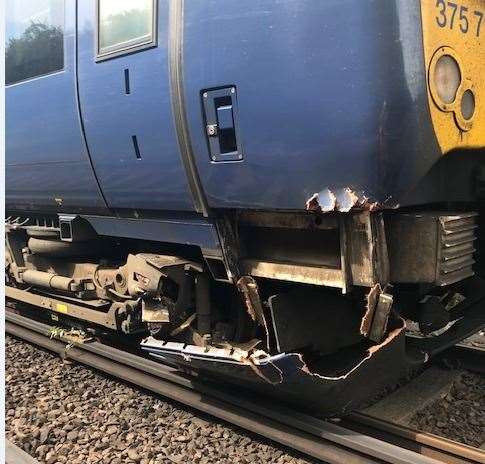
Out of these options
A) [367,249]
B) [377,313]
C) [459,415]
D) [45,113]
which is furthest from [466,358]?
[45,113]

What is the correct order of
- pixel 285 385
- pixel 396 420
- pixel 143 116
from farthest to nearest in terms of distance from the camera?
pixel 396 420
pixel 143 116
pixel 285 385

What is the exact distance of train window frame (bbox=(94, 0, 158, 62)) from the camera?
346cm

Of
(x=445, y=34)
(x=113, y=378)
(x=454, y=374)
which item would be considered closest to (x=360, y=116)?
(x=445, y=34)

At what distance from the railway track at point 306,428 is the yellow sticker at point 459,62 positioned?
1505mm

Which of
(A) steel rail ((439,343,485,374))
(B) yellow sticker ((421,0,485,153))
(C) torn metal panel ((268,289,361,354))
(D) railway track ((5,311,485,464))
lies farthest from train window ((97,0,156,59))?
(A) steel rail ((439,343,485,374))

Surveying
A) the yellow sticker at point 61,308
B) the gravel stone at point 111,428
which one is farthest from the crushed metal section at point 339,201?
the yellow sticker at point 61,308

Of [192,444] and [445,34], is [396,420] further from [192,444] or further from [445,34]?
[445,34]

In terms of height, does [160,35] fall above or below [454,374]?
above

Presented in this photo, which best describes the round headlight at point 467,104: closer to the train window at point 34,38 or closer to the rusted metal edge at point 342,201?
the rusted metal edge at point 342,201

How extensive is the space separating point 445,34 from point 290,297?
1515 mm

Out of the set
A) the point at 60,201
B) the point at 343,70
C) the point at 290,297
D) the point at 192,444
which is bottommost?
the point at 192,444

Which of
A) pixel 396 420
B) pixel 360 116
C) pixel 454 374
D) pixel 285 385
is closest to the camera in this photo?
pixel 360 116

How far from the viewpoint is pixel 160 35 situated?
3.43m

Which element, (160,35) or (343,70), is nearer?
(343,70)
